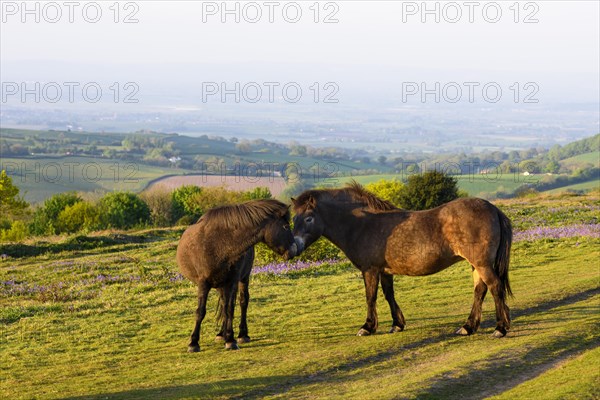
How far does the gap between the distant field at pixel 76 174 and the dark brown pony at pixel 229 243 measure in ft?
387

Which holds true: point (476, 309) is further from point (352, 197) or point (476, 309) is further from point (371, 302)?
point (352, 197)

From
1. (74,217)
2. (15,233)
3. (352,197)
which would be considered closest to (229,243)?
(352,197)

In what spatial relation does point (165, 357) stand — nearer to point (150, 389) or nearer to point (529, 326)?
point (150, 389)

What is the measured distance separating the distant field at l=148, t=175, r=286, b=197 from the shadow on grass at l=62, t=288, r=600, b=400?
67.0 meters

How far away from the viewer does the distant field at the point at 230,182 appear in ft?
318

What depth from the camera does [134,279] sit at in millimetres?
26344

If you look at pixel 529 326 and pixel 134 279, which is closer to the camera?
pixel 529 326

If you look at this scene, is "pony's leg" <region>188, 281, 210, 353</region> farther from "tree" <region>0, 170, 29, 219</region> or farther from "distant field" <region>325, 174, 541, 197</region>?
"distant field" <region>325, 174, 541, 197</region>

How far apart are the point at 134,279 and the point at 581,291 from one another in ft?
48.0

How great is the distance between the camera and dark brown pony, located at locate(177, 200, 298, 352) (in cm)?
1350

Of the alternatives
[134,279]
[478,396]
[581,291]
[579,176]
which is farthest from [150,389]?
[579,176]

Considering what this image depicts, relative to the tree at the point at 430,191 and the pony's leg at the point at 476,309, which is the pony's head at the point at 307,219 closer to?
the pony's leg at the point at 476,309

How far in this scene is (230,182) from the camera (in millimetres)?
108938

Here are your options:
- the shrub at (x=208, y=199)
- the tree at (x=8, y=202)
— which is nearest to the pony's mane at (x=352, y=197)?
the tree at (x=8, y=202)
